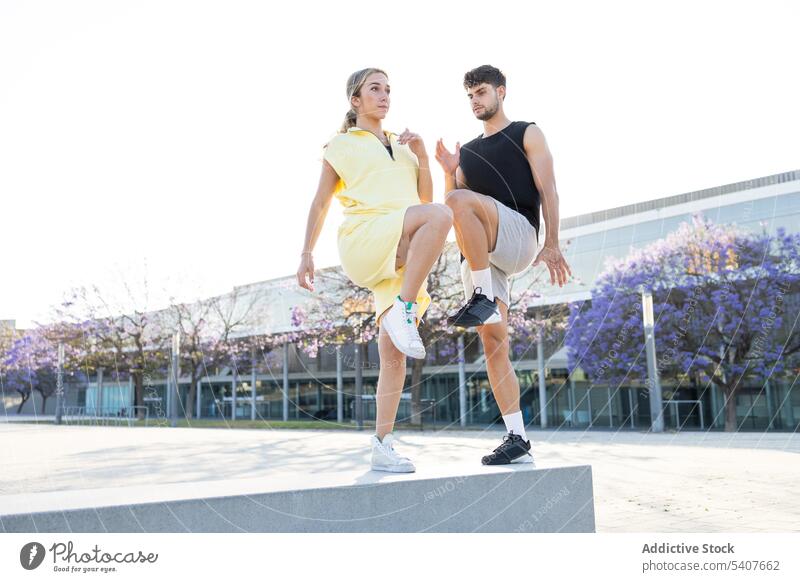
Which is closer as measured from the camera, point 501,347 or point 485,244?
point 485,244

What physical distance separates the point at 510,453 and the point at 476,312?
96 centimetres

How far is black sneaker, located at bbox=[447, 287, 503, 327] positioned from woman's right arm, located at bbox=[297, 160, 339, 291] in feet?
2.91

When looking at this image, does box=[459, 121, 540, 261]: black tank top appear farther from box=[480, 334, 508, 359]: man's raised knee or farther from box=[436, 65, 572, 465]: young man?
box=[480, 334, 508, 359]: man's raised knee

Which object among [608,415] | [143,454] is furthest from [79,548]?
[608,415]

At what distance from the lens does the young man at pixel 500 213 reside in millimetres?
4188

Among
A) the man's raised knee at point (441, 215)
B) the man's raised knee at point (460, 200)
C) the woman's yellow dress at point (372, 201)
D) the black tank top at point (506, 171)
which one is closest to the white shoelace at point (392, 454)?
the woman's yellow dress at point (372, 201)

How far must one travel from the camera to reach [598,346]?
22.2 metres

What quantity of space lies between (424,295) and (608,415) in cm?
2289

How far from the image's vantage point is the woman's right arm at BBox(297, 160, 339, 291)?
4.14 metres

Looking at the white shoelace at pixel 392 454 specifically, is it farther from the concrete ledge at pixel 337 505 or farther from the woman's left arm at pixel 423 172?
the woman's left arm at pixel 423 172

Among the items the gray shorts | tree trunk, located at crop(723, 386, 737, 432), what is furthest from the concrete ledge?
tree trunk, located at crop(723, 386, 737, 432)

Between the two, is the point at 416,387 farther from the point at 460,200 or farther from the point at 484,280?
the point at 460,200

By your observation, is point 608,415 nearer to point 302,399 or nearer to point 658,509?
point 302,399

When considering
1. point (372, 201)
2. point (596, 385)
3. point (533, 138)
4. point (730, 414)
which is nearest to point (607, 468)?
point (533, 138)
